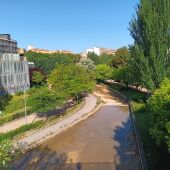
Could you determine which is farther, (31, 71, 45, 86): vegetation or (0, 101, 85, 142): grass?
(31, 71, 45, 86): vegetation

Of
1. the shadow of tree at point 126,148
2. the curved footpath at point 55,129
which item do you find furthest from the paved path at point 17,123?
the shadow of tree at point 126,148

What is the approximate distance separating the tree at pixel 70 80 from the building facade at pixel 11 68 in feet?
37.9

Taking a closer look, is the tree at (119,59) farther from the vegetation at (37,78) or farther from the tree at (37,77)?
the tree at (37,77)

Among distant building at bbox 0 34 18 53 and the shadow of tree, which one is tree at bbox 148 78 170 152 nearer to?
the shadow of tree

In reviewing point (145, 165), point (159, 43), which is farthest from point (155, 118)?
point (159, 43)

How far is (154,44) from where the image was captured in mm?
40188

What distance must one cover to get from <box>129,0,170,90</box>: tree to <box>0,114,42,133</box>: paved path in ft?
46.3

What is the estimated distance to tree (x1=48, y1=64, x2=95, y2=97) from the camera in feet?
152

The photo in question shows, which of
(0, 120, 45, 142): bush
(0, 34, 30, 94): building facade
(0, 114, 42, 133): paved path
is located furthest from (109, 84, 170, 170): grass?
(0, 34, 30, 94): building facade

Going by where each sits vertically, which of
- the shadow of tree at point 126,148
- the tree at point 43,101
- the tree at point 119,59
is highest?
the tree at point 119,59

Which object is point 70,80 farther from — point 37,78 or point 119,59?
point 119,59

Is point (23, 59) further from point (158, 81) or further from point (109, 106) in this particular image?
point (158, 81)

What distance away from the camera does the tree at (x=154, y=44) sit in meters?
39.7

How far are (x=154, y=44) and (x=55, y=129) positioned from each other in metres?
15.8
